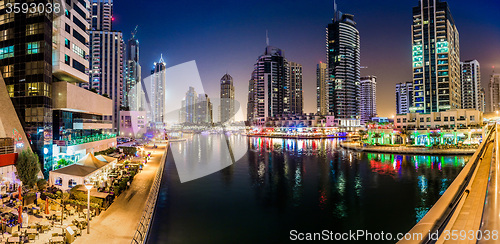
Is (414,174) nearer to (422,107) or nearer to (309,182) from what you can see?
(309,182)

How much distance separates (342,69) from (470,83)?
235ft

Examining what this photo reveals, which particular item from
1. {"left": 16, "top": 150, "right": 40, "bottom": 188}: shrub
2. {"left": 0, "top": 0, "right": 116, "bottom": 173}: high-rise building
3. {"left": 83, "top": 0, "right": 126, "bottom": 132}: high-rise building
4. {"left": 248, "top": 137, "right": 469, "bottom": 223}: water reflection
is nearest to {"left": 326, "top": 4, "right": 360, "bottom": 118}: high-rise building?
{"left": 83, "top": 0, "right": 126, "bottom": 132}: high-rise building

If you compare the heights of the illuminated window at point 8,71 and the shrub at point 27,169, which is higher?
the illuminated window at point 8,71

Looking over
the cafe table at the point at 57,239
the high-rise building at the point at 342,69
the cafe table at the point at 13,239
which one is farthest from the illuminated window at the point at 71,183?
the high-rise building at the point at 342,69

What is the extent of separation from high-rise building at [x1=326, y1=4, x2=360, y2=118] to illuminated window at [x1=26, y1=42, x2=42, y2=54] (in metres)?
153

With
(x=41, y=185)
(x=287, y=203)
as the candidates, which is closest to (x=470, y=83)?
(x=287, y=203)

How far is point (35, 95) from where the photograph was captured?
24.2 meters

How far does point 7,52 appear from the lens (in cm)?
2478

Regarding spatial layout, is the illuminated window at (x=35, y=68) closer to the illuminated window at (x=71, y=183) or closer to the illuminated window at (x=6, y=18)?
the illuminated window at (x=6, y=18)

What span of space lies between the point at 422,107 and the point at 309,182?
8617cm

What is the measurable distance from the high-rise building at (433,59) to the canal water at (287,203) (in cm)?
6882

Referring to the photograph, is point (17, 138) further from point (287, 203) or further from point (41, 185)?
point (287, 203)

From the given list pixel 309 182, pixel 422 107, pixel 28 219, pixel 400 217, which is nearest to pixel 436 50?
pixel 422 107

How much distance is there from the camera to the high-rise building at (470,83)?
154m
